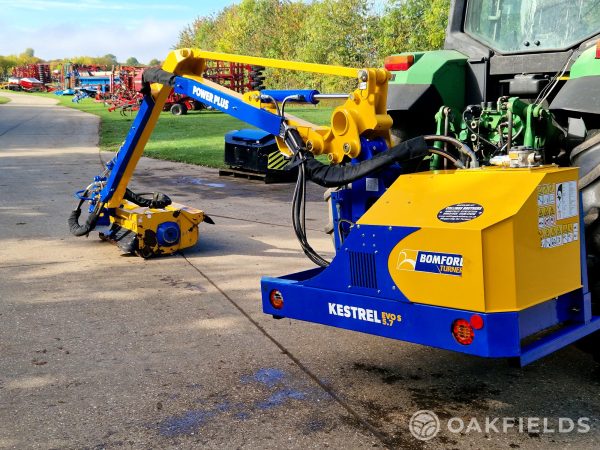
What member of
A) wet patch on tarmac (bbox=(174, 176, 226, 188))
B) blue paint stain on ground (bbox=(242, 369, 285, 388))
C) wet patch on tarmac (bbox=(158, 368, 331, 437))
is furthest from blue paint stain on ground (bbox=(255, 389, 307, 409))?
wet patch on tarmac (bbox=(174, 176, 226, 188))

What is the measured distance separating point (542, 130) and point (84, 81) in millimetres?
51756

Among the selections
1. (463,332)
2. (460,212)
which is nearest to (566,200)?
(460,212)

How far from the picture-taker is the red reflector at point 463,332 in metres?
3.06

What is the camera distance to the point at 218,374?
409 cm

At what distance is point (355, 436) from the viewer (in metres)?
3.34

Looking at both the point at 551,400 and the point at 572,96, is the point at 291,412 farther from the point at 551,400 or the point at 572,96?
the point at 572,96

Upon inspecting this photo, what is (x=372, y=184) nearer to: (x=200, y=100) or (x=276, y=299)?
(x=276, y=299)

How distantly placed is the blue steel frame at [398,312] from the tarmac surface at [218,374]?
43 centimetres

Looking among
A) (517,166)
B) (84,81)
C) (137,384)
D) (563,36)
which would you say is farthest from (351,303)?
(84,81)

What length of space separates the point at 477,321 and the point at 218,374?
162 centimetres

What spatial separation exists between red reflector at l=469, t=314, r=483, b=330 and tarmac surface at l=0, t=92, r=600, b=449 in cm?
59

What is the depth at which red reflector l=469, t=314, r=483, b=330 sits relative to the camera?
3025 millimetres

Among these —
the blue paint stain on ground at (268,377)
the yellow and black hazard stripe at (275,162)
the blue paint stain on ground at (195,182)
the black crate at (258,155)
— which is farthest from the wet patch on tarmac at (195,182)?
the blue paint stain on ground at (268,377)

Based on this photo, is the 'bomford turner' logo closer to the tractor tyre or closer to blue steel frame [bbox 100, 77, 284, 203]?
blue steel frame [bbox 100, 77, 284, 203]
